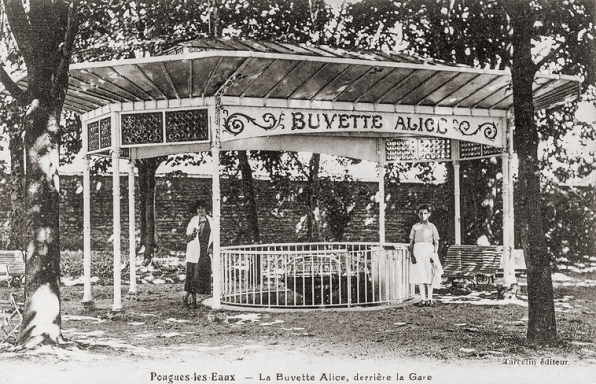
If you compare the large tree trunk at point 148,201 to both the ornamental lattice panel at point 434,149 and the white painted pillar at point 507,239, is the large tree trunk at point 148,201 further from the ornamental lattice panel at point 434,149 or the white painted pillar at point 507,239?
→ the white painted pillar at point 507,239

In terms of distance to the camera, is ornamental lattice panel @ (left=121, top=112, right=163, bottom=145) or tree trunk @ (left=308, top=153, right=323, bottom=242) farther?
tree trunk @ (left=308, top=153, right=323, bottom=242)

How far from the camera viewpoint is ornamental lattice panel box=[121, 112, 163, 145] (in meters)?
12.2

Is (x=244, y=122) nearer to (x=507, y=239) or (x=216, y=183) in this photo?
(x=216, y=183)

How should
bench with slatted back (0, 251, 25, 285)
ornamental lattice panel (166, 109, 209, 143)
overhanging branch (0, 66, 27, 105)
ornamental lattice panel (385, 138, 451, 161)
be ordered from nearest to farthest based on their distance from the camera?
overhanging branch (0, 66, 27, 105) → ornamental lattice panel (166, 109, 209, 143) → bench with slatted back (0, 251, 25, 285) → ornamental lattice panel (385, 138, 451, 161)

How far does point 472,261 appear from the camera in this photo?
592 inches

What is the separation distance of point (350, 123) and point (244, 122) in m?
2.01

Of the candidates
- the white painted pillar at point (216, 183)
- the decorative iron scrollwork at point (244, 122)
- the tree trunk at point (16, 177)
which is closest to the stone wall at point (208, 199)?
the tree trunk at point (16, 177)

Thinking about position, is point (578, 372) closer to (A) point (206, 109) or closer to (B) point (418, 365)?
(B) point (418, 365)

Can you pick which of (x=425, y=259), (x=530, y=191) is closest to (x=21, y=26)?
(x=530, y=191)

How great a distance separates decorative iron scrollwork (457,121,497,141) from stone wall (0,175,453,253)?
29.4ft

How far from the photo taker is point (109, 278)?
1988 centimetres

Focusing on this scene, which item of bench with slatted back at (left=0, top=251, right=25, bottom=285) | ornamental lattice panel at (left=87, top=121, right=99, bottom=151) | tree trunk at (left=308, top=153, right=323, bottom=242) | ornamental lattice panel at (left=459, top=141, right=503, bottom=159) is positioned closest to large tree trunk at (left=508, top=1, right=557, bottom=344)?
ornamental lattice panel at (left=459, top=141, right=503, bottom=159)

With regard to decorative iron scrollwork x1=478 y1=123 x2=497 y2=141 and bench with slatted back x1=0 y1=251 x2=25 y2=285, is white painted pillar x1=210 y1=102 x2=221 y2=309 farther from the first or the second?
decorative iron scrollwork x1=478 y1=123 x2=497 y2=141

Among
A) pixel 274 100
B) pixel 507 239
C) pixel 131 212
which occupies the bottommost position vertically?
pixel 507 239
